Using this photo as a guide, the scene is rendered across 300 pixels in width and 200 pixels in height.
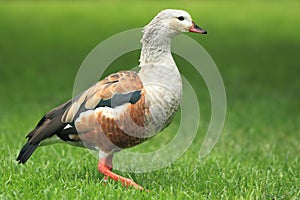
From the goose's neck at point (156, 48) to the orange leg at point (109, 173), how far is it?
94 centimetres

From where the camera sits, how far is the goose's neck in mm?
5750

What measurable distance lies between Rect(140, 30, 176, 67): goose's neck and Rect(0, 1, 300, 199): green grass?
3.62 feet

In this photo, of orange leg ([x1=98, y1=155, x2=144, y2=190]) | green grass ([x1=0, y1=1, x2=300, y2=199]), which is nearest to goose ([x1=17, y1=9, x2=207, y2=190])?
orange leg ([x1=98, y1=155, x2=144, y2=190])

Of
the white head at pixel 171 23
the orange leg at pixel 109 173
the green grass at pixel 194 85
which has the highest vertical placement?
the white head at pixel 171 23

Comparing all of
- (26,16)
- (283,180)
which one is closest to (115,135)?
(283,180)

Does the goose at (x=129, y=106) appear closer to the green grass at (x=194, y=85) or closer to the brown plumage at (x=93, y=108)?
the brown plumage at (x=93, y=108)

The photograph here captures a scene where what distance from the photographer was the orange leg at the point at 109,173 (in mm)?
5594

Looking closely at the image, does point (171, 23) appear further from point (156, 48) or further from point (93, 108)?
point (93, 108)

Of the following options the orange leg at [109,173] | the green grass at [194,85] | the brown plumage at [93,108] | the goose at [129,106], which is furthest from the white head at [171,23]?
the green grass at [194,85]

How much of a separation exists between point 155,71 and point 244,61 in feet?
43.6

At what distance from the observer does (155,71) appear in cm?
568

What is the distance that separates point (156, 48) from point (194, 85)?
9.43 metres

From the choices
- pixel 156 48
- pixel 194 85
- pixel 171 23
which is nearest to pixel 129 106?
pixel 156 48

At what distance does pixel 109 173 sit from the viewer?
5.70 m
